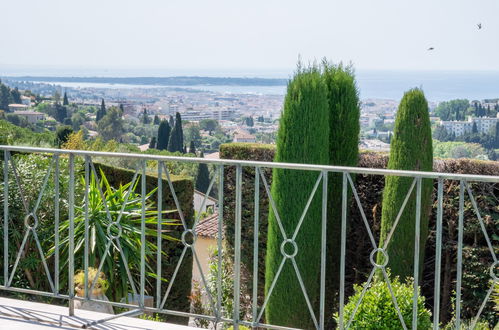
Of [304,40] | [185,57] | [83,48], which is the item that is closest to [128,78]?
[185,57]

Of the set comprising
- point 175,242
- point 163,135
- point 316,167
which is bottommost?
point 163,135

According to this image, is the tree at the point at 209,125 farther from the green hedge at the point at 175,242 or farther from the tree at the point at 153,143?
the green hedge at the point at 175,242

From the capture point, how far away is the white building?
76.5ft

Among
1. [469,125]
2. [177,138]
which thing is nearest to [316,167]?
[469,125]

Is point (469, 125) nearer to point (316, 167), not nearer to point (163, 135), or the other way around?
point (163, 135)

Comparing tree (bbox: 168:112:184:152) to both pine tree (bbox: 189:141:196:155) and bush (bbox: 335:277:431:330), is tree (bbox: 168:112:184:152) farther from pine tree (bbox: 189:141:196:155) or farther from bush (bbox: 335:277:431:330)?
bush (bbox: 335:277:431:330)

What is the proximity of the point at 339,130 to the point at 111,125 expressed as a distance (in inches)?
1272

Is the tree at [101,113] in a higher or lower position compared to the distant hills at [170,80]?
lower

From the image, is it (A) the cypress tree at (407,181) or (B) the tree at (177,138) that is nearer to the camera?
(A) the cypress tree at (407,181)

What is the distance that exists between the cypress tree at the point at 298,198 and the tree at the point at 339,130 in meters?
0.38

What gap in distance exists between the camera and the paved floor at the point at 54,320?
130 inches

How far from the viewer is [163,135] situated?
35.5 metres

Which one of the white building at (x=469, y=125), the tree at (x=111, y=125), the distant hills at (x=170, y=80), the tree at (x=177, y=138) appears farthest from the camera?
the distant hills at (x=170, y=80)

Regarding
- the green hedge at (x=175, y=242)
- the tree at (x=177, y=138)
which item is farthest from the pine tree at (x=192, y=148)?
the green hedge at (x=175, y=242)
